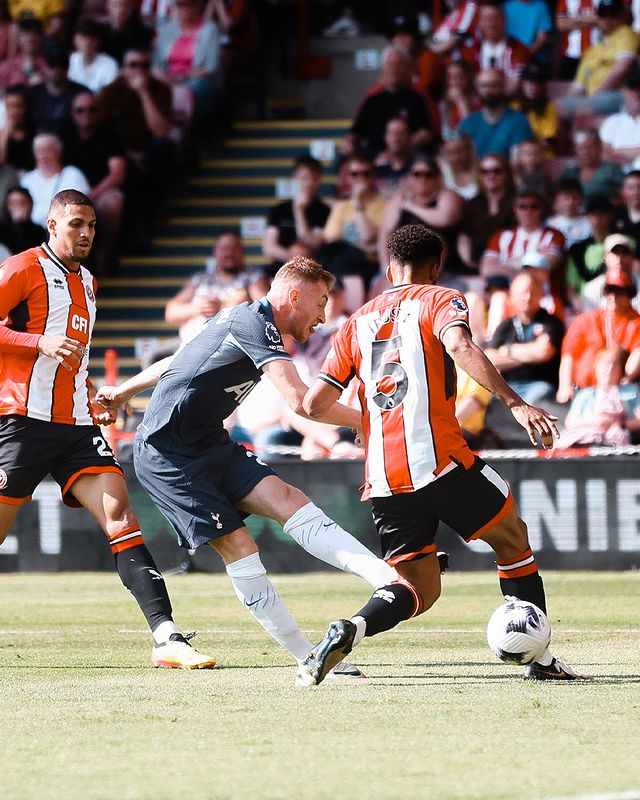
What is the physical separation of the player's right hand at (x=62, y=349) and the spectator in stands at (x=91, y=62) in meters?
12.5

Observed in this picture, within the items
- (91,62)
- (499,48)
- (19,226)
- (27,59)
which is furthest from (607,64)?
(27,59)

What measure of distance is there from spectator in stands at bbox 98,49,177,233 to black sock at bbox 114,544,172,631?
457 inches

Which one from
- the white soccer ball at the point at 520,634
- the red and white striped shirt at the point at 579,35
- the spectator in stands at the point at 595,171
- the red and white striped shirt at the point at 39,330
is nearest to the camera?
the white soccer ball at the point at 520,634

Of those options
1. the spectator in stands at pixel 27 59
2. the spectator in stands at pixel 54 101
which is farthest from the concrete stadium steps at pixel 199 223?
the spectator in stands at pixel 27 59

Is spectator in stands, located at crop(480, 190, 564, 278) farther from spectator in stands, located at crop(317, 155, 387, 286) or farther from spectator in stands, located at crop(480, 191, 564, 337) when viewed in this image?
spectator in stands, located at crop(317, 155, 387, 286)

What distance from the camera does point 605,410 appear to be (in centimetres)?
1289

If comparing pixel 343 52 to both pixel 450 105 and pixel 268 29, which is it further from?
pixel 450 105

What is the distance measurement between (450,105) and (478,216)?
224 centimetres

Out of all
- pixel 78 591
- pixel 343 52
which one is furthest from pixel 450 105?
pixel 78 591

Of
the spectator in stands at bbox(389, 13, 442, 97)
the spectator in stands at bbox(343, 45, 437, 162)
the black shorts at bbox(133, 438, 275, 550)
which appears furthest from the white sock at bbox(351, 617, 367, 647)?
the spectator in stands at bbox(389, 13, 442, 97)

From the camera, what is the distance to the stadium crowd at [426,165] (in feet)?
45.5

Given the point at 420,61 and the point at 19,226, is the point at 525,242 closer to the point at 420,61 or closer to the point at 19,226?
the point at 420,61

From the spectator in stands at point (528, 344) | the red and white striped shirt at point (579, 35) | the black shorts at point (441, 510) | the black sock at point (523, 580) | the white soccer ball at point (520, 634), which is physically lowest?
the spectator in stands at point (528, 344)

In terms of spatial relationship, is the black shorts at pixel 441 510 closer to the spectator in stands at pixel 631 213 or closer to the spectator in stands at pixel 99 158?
the spectator in stands at pixel 631 213
